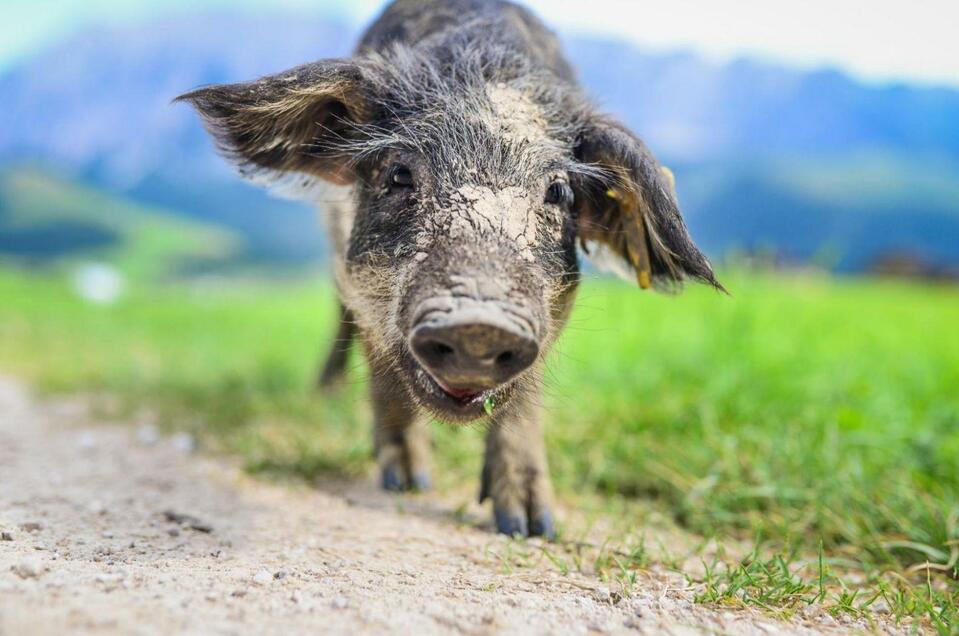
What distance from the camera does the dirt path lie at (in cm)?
175

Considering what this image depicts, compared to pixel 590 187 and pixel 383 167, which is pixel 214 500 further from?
pixel 590 187

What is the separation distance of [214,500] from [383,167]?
1.46m

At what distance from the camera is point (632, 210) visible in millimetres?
3178

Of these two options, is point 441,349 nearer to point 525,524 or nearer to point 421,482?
point 525,524

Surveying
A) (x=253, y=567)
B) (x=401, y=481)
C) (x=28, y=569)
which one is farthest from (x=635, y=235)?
(x=28, y=569)

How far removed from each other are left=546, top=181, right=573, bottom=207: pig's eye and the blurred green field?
1.28 ft

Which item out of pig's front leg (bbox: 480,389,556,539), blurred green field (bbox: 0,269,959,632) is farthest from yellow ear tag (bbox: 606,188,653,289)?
pig's front leg (bbox: 480,389,556,539)

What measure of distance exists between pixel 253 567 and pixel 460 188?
1.31m

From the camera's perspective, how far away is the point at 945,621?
2.28 metres

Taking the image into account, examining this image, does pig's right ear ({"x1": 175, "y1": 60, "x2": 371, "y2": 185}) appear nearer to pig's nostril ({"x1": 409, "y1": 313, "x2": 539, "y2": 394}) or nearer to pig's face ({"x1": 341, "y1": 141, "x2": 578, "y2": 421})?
pig's face ({"x1": 341, "y1": 141, "x2": 578, "y2": 421})

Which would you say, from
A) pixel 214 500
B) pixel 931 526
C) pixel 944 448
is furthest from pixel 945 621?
pixel 214 500

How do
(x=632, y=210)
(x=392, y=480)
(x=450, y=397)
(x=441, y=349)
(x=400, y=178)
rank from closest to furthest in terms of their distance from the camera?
(x=441, y=349), (x=450, y=397), (x=400, y=178), (x=632, y=210), (x=392, y=480)

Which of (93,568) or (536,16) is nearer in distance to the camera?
(93,568)

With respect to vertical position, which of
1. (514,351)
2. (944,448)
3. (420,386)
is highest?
(514,351)
